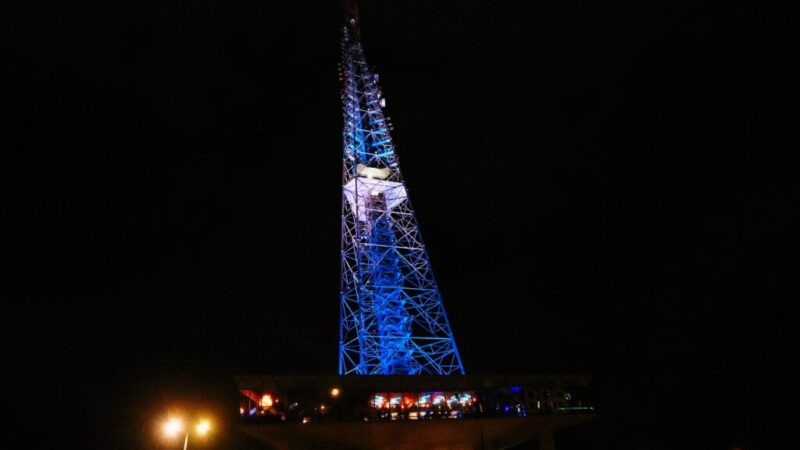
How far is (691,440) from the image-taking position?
166 ft

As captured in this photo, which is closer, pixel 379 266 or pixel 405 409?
pixel 405 409

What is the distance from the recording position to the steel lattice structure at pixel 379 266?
117ft

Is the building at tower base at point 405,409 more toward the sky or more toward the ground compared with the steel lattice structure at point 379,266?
more toward the ground

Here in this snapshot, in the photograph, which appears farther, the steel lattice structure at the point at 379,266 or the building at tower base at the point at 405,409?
A: the steel lattice structure at the point at 379,266

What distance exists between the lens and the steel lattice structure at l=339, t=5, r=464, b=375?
35.8 meters

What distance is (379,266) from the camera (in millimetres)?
38500

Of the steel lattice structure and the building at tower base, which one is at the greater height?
the steel lattice structure

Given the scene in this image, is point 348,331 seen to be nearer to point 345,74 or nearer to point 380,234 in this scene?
point 380,234

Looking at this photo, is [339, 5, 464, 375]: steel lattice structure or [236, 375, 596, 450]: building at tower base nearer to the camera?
[236, 375, 596, 450]: building at tower base

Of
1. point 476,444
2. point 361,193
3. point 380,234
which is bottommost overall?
point 476,444

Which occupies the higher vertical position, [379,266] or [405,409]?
[379,266]

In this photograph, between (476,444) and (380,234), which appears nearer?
(476,444)

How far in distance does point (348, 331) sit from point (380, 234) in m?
7.24

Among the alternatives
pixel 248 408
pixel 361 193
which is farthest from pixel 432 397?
pixel 361 193
